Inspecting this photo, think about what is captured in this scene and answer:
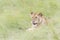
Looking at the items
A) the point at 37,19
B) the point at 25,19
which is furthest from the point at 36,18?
the point at 25,19

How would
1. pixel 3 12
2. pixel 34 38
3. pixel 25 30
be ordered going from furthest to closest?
pixel 3 12 < pixel 25 30 < pixel 34 38

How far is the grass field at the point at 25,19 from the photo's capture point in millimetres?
3701

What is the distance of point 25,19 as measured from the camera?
413 cm

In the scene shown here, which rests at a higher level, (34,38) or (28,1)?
(28,1)

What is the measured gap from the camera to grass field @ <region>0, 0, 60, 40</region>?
370 cm

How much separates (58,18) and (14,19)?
66cm

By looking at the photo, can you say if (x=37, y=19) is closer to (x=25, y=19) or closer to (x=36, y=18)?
(x=36, y=18)

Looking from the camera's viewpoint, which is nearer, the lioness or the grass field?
the grass field

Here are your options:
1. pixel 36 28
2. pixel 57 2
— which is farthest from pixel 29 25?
pixel 57 2

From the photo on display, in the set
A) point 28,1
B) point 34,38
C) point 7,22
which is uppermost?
point 28,1

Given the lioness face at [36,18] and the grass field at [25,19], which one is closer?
the grass field at [25,19]

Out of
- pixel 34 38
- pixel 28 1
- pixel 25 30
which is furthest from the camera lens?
pixel 28 1

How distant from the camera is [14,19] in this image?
4.12 meters

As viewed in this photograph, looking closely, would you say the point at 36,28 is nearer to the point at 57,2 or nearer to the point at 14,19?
the point at 14,19
